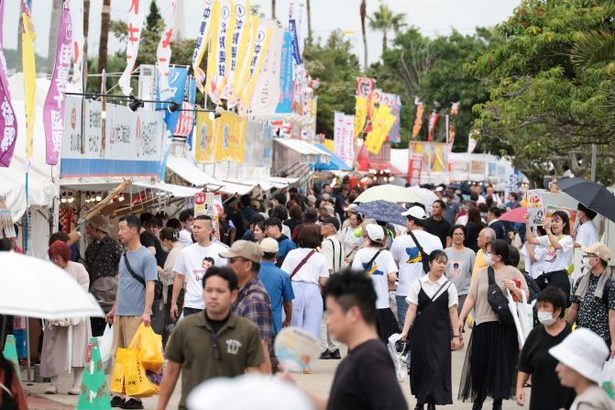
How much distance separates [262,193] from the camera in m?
34.4

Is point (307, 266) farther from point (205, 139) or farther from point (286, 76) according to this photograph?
point (286, 76)

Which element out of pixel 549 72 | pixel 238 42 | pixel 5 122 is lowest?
pixel 5 122

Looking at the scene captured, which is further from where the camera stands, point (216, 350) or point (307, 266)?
point (307, 266)

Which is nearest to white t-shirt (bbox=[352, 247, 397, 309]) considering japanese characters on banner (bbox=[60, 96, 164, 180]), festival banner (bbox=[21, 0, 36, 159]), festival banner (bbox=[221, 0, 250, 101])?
festival banner (bbox=[21, 0, 36, 159])

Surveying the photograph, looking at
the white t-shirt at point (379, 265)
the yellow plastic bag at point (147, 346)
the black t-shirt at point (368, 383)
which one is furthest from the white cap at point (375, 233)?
the black t-shirt at point (368, 383)

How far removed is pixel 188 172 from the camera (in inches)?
959

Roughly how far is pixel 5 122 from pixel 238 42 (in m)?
14.0

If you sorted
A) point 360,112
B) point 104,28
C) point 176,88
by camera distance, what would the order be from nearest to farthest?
point 176,88 < point 104,28 < point 360,112

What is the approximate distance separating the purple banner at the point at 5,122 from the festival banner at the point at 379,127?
40107 millimetres

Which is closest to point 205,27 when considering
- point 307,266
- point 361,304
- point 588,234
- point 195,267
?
point 588,234

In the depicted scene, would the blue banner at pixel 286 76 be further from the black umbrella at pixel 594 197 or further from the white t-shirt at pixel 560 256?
the black umbrella at pixel 594 197

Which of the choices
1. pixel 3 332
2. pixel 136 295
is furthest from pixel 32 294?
pixel 136 295

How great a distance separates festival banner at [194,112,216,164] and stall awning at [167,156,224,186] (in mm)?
248

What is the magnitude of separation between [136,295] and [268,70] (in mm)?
22866
